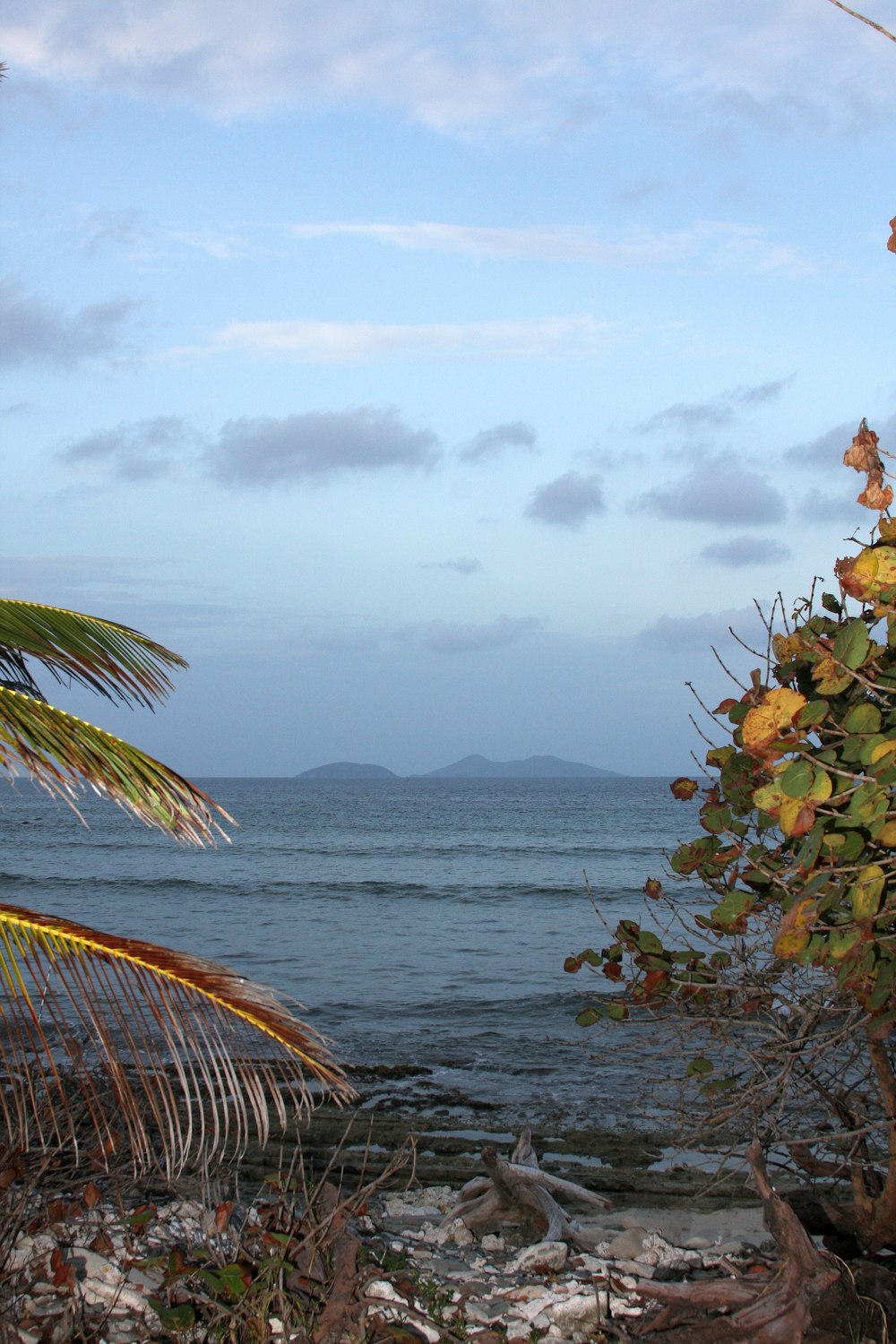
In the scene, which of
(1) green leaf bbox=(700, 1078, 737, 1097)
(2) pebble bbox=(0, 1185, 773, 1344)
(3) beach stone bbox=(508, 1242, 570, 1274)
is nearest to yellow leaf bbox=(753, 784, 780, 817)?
(1) green leaf bbox=(700, 1078, 737, 1097)

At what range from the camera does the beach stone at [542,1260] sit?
4734mm

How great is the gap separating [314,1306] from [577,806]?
78055 millimetres

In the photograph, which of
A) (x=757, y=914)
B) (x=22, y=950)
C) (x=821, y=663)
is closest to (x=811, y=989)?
(x=757, y=914)

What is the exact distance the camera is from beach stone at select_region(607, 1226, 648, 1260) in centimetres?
505

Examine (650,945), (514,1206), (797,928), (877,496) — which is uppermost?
(877,496)

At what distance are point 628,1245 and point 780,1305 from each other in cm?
165

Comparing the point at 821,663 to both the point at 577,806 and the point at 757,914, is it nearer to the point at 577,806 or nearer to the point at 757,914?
the point at 757,914

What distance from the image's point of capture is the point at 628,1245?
16.9 feet

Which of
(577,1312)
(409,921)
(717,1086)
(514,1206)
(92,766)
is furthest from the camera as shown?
(409,921)

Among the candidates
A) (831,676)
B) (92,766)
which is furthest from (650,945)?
(92,766)

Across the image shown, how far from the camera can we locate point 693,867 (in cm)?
416

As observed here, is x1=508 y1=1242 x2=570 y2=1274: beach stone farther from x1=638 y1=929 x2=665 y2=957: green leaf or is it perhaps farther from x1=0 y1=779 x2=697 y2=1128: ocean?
x1=638 y1=929 x2=665 y2=957: green leaf

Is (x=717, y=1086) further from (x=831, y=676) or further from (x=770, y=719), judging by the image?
(x=770, y=719)

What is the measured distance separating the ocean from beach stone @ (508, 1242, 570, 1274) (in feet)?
2.88
